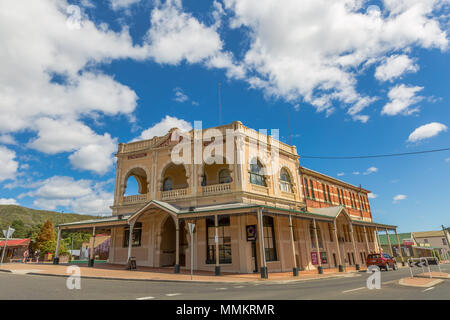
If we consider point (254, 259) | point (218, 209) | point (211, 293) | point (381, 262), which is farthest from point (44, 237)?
point (381, 262)

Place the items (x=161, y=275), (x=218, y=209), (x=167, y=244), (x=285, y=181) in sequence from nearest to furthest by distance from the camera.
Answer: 1. (x=161, y=275)
2. (x=218, y=209)
3. (x=167, y=244)
4. (x=285, y=181)

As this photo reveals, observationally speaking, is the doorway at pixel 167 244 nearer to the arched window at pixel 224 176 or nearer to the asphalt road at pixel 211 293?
the arched window at pixel 224 176

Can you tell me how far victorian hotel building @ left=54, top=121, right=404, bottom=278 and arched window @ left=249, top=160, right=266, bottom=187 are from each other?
89 mm

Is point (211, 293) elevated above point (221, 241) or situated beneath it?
→ situated beneath

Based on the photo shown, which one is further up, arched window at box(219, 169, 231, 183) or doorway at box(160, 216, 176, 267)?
arched window at box(219, 169, 231, 183)

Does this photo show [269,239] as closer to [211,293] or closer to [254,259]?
[254,259]

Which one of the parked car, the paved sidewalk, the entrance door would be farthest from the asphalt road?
the parked car

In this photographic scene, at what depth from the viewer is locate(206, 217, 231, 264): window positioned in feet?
69.5

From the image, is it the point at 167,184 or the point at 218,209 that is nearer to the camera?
the point at 218,209

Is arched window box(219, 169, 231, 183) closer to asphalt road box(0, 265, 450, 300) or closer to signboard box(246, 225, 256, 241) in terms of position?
signboard box(246, 225, 256, 241)

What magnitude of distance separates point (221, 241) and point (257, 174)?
6.70 metres

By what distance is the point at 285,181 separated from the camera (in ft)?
91.1
